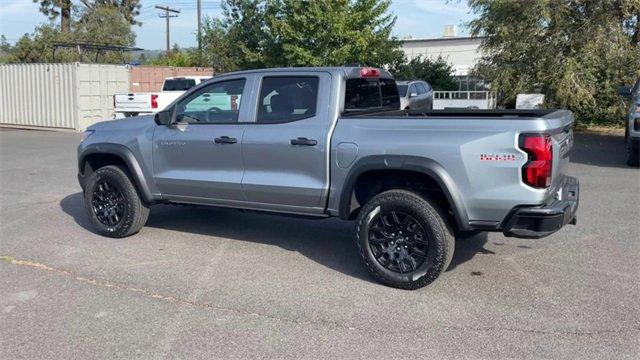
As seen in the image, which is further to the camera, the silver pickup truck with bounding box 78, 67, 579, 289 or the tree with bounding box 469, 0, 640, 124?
the tree with bounding box 469, 0, 640, 124

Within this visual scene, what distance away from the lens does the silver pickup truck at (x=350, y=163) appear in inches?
187

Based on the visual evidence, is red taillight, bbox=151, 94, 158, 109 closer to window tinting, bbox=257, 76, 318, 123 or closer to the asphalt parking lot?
the asphalt parking lot

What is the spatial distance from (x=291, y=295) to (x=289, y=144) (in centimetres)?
141

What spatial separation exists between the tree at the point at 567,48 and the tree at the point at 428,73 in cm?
878

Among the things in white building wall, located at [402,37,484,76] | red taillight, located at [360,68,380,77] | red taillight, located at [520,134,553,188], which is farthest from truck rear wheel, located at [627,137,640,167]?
white building wall, located at [402,37,484,76]

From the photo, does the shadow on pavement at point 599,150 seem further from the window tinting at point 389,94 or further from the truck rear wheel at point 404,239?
the truck rear wheel at point 404,239

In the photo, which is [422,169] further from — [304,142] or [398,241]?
[304,142]

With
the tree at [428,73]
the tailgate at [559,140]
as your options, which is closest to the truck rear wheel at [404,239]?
the tailgate at [559,140]

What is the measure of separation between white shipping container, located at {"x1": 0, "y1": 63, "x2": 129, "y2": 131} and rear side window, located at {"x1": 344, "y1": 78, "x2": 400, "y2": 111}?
1730 cm

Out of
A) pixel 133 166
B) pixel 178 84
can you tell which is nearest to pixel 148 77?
pixel 178 84

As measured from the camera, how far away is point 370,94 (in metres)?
6.21

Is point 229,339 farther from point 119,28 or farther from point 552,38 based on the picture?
point 119,28

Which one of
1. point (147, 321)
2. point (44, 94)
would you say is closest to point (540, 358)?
point (147, 321)

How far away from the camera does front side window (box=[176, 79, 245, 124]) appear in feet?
20.2
